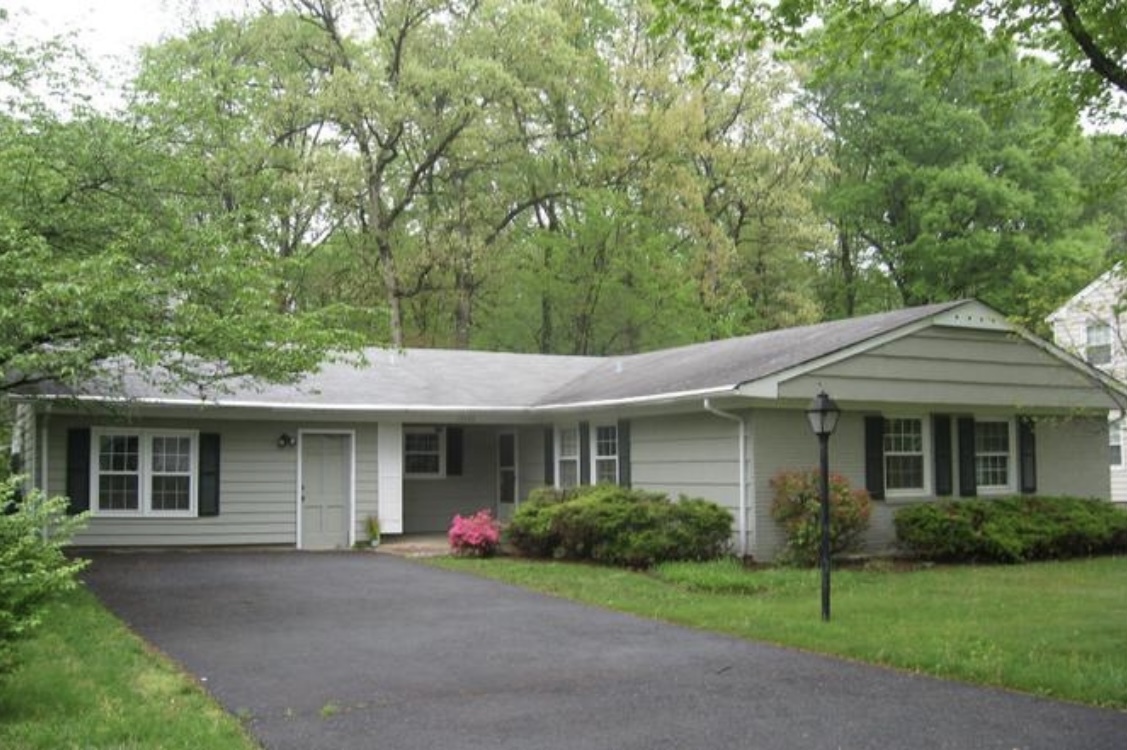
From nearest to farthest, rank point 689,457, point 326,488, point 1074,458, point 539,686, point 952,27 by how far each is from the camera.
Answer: point 539,686, point 952,27, point 689,457, point 1074,458, point 326,488

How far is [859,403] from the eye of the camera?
1648cm

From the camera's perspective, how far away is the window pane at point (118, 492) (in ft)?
58.5

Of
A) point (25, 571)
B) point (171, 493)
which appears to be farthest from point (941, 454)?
point (25, 571)

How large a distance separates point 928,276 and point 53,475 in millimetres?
26806

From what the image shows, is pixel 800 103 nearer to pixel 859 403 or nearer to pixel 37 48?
pixel 859 403

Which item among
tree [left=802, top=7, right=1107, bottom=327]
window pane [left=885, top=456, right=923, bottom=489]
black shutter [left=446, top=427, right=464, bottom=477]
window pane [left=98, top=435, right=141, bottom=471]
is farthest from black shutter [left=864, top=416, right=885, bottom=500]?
tree [left=802, top=7, right=1107, bottom=327]

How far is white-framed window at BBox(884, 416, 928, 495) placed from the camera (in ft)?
56.4

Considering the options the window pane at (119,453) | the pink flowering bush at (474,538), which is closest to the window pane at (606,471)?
the pink flowering bush at (474,538)

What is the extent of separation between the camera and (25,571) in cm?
696

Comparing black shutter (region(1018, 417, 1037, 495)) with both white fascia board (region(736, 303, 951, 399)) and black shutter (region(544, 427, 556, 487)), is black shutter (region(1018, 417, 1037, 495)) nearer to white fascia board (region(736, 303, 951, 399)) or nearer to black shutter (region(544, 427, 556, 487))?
white fascia board (region(736, 303, 951, 399))

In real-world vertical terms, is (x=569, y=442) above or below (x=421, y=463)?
above

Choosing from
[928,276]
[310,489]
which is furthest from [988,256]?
[310,489]

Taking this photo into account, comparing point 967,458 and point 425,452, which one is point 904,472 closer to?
point 967,458

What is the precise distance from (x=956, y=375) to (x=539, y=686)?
11326 mm
